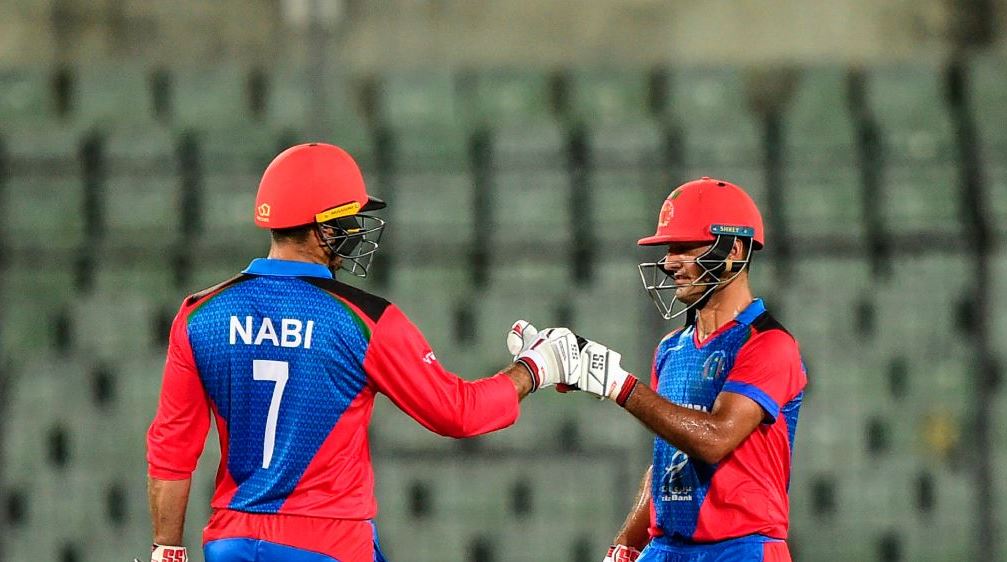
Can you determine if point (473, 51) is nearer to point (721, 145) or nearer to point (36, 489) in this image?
point (721, 145)

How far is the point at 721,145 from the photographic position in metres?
8.95

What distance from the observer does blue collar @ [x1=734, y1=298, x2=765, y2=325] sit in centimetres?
432

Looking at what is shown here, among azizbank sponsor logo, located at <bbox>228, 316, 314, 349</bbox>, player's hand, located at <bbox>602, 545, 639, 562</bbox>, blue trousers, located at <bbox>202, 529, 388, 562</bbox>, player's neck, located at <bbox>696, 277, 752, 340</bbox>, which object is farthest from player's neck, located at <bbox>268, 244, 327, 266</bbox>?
player's hand, located at <bbox>602, 545, 639, 562</bbox>

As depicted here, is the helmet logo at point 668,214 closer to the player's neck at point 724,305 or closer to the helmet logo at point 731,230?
the helmet logo at point 731,230

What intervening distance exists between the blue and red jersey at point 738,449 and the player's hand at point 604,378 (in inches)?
9.1

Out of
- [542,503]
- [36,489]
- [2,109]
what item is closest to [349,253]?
[542,503]

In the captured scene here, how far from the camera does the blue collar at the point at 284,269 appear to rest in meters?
3.90

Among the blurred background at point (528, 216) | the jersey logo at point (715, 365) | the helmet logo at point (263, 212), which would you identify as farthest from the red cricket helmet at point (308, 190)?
the blurred background at point (528, 216)

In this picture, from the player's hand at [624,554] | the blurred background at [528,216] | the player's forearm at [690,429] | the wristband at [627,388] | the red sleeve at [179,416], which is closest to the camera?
the red sleeve at [179,416]

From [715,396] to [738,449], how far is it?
0.54 feet

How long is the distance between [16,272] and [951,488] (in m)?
5.59

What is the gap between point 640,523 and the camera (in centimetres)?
463

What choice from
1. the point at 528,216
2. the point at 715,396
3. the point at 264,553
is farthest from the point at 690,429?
the point at 528,216

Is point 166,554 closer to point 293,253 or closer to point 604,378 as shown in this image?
point 293,253
